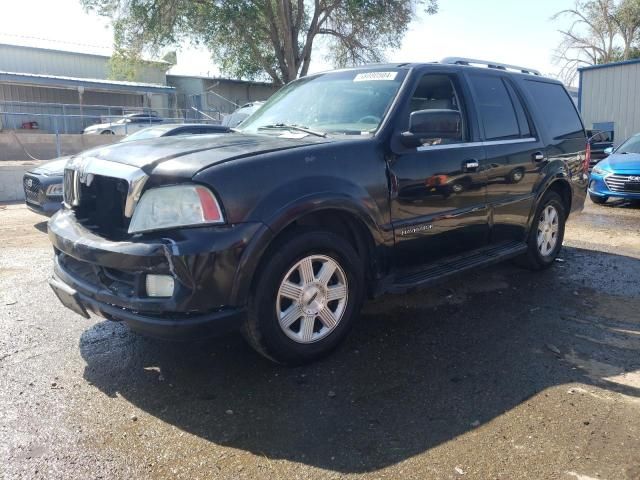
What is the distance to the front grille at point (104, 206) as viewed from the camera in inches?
130

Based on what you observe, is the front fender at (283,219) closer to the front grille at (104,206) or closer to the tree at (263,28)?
the front grille at (104,206)

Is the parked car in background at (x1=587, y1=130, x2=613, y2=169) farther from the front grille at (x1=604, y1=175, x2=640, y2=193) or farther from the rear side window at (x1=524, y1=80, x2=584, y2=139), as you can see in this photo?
the rear side window at (x1=524, y1=80, x2=584, y2=139)

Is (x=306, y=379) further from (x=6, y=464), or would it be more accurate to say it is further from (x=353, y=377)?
(x=6, y=464)

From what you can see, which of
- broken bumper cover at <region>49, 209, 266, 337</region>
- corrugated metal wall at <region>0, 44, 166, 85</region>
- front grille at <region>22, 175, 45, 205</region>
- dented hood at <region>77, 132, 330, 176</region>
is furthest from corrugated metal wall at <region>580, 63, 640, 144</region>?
corrugated metal wall at <region>0, 44, 166, 85</region>

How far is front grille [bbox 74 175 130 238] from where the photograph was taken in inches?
130

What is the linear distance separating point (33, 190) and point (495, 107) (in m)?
6.19

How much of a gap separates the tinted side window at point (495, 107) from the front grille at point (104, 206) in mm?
2990

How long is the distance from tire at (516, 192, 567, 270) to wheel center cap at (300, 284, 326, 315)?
2.90 meters

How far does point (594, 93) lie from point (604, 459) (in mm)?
22162

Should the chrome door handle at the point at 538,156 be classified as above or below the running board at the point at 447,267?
above

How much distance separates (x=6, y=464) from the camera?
8.32ft

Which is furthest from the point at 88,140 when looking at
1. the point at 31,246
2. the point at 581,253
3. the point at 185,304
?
the point at 185,304

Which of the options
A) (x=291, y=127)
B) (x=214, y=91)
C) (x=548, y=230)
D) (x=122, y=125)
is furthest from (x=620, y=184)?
(x=214, y=91)

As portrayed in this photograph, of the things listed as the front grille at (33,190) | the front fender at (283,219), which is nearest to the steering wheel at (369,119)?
the front fender at (283,219)
